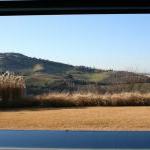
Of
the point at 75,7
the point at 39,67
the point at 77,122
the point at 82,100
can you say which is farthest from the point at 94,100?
the point at 39,67

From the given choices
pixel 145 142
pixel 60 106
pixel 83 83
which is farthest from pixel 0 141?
pixel 83 83

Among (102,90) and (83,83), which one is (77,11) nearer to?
(102,90)

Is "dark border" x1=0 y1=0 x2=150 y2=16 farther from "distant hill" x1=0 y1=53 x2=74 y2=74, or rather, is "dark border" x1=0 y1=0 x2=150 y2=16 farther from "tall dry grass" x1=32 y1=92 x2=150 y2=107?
"distant hill" x1=0 y1=53 x2=74 y2=74

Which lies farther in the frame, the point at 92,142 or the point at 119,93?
the point at 119,93

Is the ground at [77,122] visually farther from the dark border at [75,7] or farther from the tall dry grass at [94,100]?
the tall dry grass at [94,100]

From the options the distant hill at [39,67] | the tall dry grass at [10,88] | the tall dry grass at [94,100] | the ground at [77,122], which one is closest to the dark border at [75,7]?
the ground at [77,122]

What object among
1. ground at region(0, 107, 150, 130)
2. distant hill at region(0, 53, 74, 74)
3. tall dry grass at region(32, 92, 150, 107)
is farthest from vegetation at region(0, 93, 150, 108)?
distant hill at region(0, 53, 74, 74)
